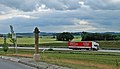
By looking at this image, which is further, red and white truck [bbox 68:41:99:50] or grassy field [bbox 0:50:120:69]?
red and white truck [bbox 68:41:99:50]

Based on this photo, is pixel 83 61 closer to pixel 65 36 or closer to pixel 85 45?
pixel 85 45

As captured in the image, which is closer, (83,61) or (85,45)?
(83,61)

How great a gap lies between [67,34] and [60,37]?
392 centimetres

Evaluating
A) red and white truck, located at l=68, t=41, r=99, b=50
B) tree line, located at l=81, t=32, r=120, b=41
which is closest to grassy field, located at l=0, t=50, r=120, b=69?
red and white truck, located at l=68, t=41, r=99, b=50

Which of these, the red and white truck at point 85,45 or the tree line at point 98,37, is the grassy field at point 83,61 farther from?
the tree line at point 98,37

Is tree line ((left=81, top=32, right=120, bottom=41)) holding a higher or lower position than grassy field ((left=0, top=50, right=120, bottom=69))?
higher

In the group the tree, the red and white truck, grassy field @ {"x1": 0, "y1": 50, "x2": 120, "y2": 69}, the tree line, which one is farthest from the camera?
the tree

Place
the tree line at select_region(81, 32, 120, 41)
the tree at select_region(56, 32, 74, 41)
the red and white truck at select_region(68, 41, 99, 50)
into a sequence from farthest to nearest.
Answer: the tree at select_region(56, 32, 74, 41), the tree line at select_region(81, 32, 120, 41), the red and white truck at select_region(68, 41, 99, 50)

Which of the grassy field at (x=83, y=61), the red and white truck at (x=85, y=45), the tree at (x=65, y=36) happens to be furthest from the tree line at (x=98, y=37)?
the grassy field at (x=83, y=61)

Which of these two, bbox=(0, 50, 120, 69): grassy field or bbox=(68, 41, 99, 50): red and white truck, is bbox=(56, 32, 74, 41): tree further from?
bbox=(0, 50, 120, 69): grassy field

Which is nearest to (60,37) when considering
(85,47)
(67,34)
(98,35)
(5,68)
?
(67,34)

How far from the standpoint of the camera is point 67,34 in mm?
156250

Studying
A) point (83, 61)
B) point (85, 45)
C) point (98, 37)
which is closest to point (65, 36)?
point (98, 37)

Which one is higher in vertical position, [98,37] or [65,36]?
[65,36]
